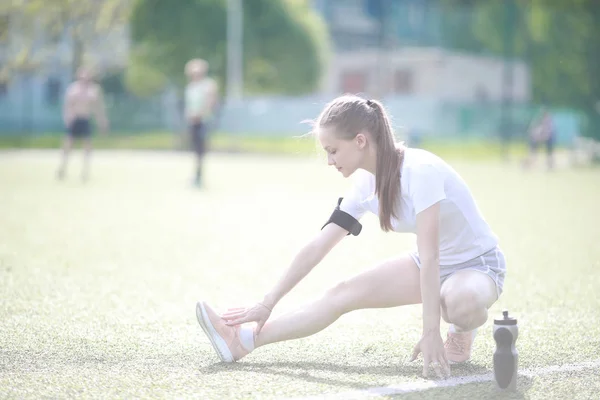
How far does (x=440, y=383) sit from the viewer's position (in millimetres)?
4570

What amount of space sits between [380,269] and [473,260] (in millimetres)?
461

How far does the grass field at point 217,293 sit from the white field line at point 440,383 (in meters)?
0.03

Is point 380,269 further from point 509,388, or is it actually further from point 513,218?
point 513,218

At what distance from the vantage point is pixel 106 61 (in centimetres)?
5094

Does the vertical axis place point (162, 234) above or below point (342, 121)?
below

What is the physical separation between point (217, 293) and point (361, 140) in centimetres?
314

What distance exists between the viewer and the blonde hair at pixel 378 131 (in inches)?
181

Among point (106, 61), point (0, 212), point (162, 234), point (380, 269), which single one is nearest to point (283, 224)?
point (162, 234)

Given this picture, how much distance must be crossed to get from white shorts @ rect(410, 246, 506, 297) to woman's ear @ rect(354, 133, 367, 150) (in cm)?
71

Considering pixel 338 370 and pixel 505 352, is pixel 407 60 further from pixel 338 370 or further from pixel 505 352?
pixel 505 352

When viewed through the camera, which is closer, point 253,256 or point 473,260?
point 473,260

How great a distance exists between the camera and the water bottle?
4.27 metres

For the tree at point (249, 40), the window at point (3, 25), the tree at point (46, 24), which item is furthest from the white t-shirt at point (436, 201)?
the tree at point (249, 40)

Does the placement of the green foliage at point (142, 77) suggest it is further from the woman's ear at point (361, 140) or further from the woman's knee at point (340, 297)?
the woman's ear at point (361, 140)
